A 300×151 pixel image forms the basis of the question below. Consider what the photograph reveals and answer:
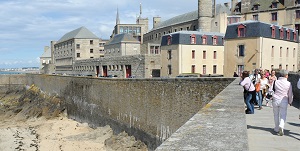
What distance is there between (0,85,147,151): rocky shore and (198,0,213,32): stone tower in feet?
85.5

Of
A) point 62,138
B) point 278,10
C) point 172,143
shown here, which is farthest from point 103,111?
point 278,10

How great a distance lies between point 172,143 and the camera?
245 cm

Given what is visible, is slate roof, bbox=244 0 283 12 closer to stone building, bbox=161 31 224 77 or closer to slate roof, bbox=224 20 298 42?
stone building, bbox=161 31 224 77

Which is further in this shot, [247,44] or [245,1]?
[245,1]

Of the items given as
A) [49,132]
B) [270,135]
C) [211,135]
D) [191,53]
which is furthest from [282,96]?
[191,53]

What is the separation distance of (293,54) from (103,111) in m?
25.3

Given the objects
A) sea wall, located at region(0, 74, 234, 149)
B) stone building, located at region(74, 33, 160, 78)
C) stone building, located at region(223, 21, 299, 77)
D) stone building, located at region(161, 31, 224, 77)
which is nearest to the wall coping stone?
sea wall, located at region(0, 74, 234, 149)

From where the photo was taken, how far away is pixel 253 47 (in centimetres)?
2702

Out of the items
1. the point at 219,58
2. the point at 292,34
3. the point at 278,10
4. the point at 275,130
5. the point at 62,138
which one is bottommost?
the point at 62,138

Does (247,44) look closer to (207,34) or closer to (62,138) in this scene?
(207,34)

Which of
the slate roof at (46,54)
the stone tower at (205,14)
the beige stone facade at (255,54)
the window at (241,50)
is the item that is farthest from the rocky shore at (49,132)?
the slate roof at (46,54)

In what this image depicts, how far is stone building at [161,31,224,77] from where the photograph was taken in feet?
109

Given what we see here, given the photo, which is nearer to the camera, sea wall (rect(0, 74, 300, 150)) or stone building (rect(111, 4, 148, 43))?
sea wall (rect(0, 74, 300, 150))

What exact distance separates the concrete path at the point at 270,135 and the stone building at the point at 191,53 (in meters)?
25.7
